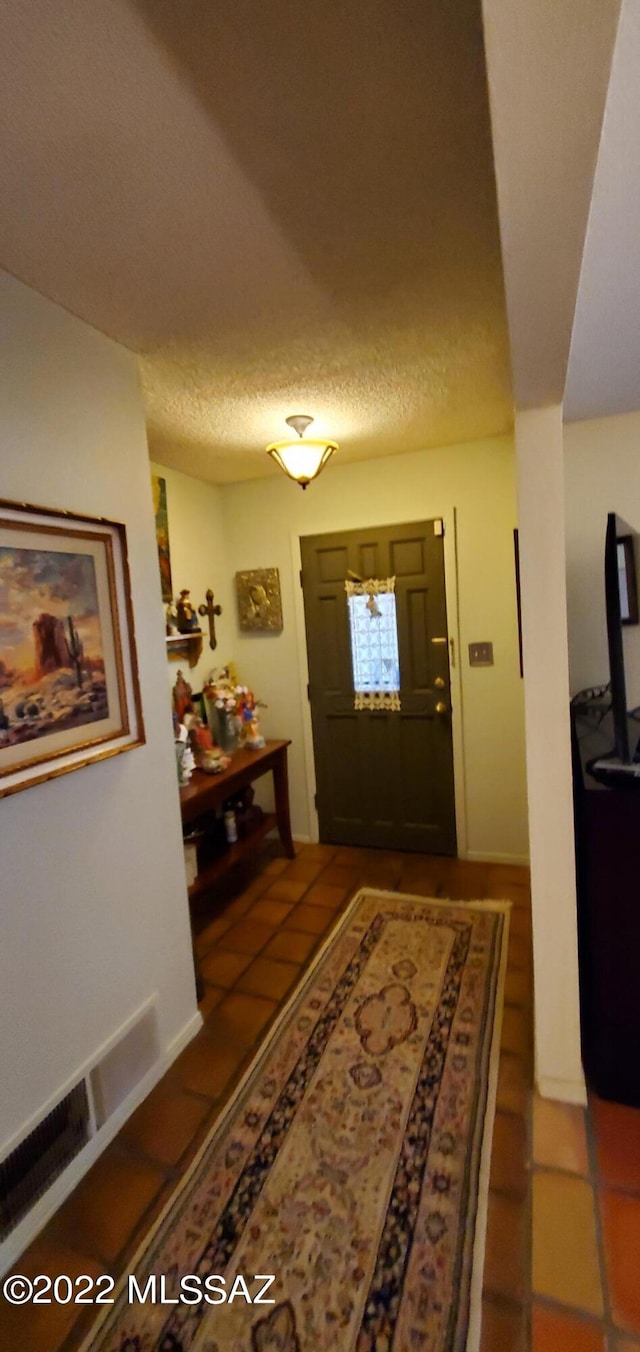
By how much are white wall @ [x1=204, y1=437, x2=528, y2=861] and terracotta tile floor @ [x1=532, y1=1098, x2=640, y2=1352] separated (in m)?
1.62

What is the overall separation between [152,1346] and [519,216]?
2110mm

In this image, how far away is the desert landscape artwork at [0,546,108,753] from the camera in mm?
1315

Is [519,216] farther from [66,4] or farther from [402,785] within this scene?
[402,785]

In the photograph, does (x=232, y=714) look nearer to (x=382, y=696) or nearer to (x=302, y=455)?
(x=382, y=696)

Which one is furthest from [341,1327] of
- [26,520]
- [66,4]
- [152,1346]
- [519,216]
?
[66,4]

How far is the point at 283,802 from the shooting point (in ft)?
10.9

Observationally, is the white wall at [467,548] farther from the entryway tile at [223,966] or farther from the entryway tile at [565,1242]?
the entryway tile at [565,1242]

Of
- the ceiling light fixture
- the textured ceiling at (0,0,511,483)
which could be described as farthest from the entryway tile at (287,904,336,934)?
the textured ceiling at (0,0,511,483)

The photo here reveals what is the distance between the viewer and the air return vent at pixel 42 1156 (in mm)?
1304

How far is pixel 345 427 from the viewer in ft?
8.48

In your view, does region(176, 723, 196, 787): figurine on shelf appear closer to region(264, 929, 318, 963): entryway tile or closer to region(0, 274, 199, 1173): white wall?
region(0, 274, 199, 1173): white wall

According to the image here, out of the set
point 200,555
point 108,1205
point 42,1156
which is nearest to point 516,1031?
point 108,1205

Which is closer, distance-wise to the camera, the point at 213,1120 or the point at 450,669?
the point at 213,1120

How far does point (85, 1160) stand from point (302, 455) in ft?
7.62
